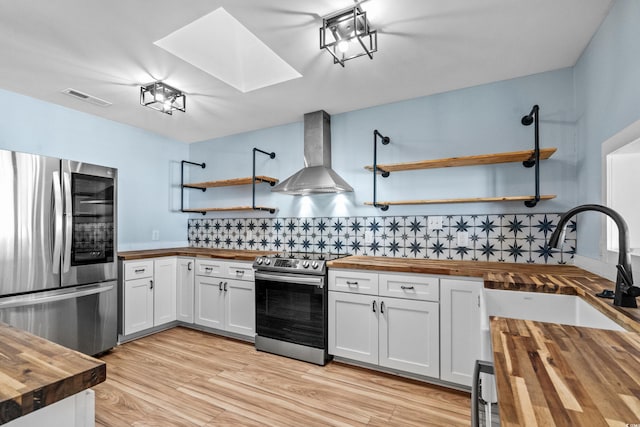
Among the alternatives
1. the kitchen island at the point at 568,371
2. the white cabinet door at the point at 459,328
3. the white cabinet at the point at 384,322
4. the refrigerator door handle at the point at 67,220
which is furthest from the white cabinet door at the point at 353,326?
the refrigerator door handle at the point at 67,220

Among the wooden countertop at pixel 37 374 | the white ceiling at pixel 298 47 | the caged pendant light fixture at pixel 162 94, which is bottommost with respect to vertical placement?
the wooden countertop at pixel 37 374

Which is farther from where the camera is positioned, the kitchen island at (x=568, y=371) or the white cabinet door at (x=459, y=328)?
the white cabinet door at (x=459, y=328)

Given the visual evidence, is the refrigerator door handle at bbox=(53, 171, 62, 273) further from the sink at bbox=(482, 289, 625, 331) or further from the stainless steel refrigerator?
the sink at bbox=(482, 289, 625, 331)

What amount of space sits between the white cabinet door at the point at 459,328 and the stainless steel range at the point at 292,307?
95 cm

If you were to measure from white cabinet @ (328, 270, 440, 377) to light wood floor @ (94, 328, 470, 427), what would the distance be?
157 millimetres

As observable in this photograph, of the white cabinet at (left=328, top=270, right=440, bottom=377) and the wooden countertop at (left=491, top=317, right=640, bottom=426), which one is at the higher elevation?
the wooden countertop at (left=491, top=317, right=640, bottom=426)

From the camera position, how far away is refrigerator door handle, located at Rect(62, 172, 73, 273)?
2.60 metres

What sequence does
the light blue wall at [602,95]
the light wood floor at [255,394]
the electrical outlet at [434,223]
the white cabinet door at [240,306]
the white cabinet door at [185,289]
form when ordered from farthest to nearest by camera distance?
1. the white cabinet door at [185,289]
2. the white cabinet door at [240,306]
3. the electrical outlet at [434,223]
4. the light wood floor at [255,394]
5. the light blue wall at [602,95]

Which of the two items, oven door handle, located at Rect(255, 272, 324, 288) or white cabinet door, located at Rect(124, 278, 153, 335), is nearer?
oven door handle, located at Rect(255, 272, 324, 288)

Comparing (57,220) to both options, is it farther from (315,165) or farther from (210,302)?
(315,165)

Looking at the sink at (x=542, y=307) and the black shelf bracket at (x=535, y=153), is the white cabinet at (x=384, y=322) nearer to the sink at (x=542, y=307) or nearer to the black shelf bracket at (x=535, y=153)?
the sink at (x=542, y=307)

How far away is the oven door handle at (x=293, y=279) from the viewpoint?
2.69 meters

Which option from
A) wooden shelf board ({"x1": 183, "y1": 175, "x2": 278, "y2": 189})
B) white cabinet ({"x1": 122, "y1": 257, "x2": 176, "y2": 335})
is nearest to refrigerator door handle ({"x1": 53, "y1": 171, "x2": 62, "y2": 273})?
white cabinet ({"x1": 122, "y1": 257, "x2": 176, "y2": 335})

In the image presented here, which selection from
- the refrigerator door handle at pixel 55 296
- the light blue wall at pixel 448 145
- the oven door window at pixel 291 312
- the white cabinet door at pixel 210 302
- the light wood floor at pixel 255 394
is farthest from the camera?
the white cabinet door at pixel 210 302
